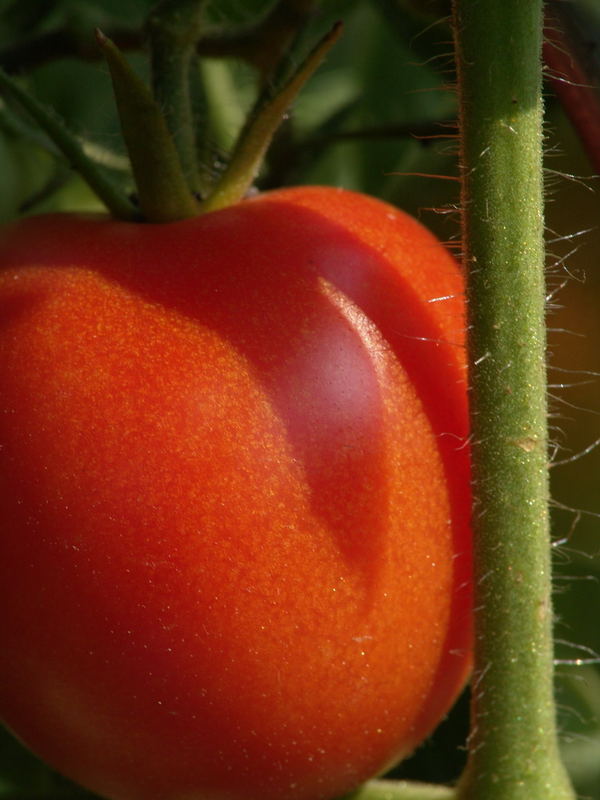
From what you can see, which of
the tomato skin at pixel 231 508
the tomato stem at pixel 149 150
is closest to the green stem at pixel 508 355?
the tomato skin at pixel 231 508

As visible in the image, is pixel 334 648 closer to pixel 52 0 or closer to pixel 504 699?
pixel 504 699

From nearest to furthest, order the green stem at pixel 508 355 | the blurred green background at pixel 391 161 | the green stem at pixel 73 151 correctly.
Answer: the green stem at pixel 508 355 → the green stem at pixel 73 151 → the blurred green background at pixel 391 161

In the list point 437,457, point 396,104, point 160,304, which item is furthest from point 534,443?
point 396,104

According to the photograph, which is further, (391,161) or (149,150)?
(391,161)

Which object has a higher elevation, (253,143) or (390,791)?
(253,143)

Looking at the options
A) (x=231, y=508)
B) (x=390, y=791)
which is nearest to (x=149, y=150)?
(x=231, y=508)

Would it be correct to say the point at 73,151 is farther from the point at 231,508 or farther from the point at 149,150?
the point at 231,508

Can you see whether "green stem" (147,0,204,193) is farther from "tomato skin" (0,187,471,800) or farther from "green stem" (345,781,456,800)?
"green stem" (345,781,456,800)

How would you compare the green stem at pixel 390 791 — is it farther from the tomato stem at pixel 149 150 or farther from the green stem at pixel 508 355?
the tomato stem at pixel 149 150
